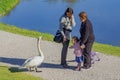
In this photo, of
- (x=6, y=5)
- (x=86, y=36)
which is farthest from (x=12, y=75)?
(x=6, y=5)

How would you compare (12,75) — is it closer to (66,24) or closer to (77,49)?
(77,49)

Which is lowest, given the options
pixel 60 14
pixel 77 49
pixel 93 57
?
pixel 93 57

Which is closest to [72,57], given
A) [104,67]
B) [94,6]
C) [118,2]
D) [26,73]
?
[104,67]

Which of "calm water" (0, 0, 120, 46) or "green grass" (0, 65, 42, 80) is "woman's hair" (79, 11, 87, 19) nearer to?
"green grass" (0, 65, 42, 80)

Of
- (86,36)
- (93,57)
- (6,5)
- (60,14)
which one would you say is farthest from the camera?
(6,5)

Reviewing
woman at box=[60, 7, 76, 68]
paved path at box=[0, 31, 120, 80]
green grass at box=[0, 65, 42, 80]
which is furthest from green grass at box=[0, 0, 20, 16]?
green grass at box=[0, 65, 42, 80]

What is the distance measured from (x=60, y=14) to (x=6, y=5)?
692cm

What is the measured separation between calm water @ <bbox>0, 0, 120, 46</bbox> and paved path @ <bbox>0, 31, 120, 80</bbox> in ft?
29.0

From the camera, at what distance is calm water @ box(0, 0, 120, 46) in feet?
97.4

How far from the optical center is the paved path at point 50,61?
13867mm

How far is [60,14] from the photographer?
3634 centimetres

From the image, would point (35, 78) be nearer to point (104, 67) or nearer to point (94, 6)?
point (104, 67)

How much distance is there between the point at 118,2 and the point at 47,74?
98.7 ft

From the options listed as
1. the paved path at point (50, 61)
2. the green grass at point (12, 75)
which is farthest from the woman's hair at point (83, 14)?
the green grass at point (12, 75)
